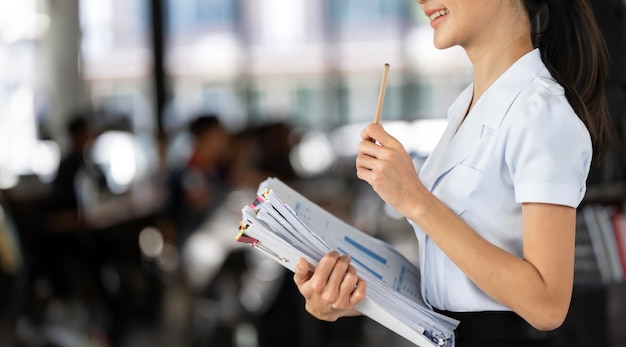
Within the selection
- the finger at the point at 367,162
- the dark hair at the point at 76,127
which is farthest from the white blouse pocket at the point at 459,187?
the dark hair at the point at 76,127

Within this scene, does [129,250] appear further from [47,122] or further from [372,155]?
[372,155]

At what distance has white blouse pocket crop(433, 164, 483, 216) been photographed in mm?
1159

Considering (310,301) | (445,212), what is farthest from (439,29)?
(310,301)

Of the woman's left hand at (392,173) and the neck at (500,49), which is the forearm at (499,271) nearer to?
the woman's left hand at (392,173)

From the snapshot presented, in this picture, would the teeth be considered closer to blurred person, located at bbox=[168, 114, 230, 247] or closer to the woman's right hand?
the woman's right hand

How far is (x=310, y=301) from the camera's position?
121cm

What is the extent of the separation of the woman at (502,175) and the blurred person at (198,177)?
4.30 m

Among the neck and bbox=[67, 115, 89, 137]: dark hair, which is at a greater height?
the neck

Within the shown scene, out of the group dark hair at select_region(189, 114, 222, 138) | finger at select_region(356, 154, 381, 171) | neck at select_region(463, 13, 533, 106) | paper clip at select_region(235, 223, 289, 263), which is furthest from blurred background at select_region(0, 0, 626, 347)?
paper clip at select_region(235, 223, 289, 263)

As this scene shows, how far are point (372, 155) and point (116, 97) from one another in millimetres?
10362

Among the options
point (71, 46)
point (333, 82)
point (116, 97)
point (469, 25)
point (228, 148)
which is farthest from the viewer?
point (333, 82)

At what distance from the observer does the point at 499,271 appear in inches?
43.4

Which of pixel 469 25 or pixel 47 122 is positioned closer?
pixel 469 25

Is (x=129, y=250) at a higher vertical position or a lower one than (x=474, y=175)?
lower
